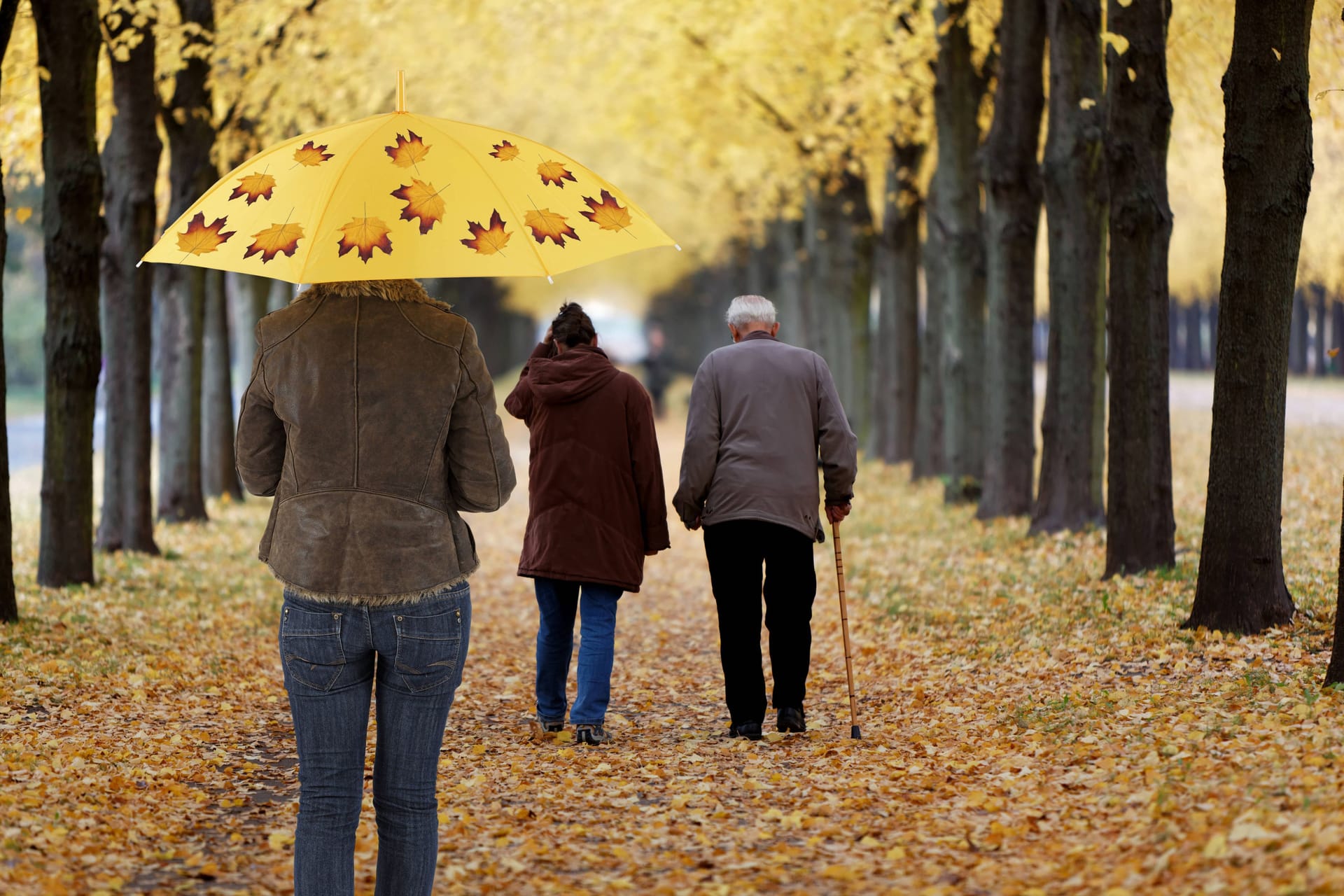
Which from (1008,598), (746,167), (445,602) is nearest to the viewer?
(445,602)

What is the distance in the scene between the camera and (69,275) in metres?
10.6

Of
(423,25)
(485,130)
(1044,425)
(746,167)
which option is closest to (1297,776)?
(485,130)

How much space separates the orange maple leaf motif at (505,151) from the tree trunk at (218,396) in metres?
13.3

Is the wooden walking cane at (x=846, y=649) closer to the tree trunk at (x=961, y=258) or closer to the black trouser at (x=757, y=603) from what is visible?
the black trouser at (x=757, y=603)

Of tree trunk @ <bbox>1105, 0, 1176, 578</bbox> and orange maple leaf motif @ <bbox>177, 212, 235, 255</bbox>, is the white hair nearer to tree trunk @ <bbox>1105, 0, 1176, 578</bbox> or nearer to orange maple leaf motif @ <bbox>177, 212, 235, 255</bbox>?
orange maple leaf motif @ <bbox>177, 212, 235, 255</bbox>

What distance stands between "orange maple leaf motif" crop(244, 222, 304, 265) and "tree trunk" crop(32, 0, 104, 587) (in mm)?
6748

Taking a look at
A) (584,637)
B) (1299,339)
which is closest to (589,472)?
(584,637)

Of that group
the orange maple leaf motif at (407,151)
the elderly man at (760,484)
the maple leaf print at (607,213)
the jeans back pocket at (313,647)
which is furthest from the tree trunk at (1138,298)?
the jeans back pocket at (313,647)

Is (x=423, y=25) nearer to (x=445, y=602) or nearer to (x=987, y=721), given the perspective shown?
(x=987, y=721)

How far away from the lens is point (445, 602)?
13.2 feet

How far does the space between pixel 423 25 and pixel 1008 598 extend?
592 inches

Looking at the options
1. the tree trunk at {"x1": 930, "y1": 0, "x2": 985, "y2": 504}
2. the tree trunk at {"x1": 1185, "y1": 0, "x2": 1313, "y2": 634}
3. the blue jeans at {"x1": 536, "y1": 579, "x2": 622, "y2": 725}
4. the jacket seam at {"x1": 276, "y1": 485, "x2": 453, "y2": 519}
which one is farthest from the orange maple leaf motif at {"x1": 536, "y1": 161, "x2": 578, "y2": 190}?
the tree trunk at {"x1": 930, "y1": 0, "x2": 985, "y2": 504}

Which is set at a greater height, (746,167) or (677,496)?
(746,167)

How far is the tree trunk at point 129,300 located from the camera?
13359 mm
